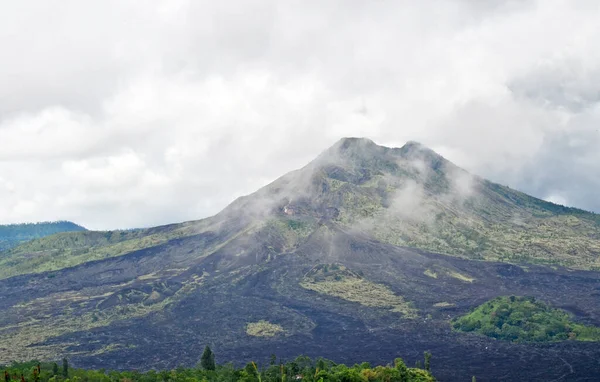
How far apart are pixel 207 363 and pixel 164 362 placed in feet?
82.8

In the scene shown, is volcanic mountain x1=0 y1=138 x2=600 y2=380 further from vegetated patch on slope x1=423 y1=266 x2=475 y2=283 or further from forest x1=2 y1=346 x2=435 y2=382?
forest x1=2 y1=346 x2=435 y2=382

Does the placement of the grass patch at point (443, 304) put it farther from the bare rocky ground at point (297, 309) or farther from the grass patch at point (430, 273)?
the grass patch at point (430, 273)

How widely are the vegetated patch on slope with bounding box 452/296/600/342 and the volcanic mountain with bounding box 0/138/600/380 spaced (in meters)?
3.74

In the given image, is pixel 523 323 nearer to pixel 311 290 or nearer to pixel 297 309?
pixel 297 309

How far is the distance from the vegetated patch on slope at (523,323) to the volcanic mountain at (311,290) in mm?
3735

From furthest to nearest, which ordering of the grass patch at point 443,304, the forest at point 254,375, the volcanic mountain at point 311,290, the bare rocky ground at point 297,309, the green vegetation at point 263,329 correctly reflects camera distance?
the grass patch at point 443,304 < the green vegetation at point 263,329 < the volcanic mountain at point 311,290 < the bare rocky ground at point 297,309 < the forest at point 254,375

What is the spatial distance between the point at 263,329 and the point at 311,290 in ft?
98.9

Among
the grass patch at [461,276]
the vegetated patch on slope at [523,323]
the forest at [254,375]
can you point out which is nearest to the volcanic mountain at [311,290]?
the grass patch at [461,276]

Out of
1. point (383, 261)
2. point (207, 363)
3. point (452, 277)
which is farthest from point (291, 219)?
point (207, 363)

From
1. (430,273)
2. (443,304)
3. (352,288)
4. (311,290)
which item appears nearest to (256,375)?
(443,304)

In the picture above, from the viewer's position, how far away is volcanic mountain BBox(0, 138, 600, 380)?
3455 inches

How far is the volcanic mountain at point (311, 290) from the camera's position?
87.8 meters

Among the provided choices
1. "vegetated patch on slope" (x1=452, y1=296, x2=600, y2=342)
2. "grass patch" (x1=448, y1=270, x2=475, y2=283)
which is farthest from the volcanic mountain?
"vegetated patch on slope" (x1=452, y1=296, x2=600, y2=342)

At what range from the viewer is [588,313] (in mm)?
104875
